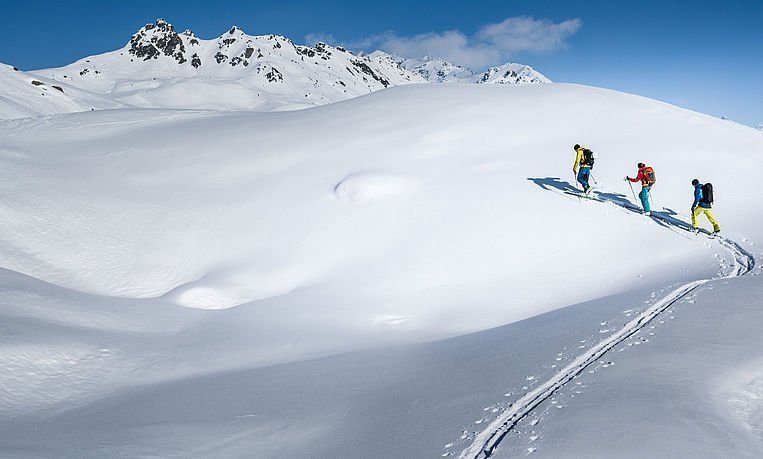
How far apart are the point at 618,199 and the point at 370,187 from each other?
934 centimetres

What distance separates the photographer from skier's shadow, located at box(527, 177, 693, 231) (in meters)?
15.4

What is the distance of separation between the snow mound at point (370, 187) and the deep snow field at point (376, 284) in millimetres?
123

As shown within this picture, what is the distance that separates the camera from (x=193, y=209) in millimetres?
18297

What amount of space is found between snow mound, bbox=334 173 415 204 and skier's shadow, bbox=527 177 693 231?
504 cm

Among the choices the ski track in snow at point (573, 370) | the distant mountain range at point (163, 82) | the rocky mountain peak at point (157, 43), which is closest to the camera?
the ski track in snow at point (573, 370)

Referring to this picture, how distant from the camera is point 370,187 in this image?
57.6ft

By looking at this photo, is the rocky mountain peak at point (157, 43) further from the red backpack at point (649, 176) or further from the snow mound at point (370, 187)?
the red backpack at point (649, 176)

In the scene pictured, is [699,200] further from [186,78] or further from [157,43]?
[157,43]

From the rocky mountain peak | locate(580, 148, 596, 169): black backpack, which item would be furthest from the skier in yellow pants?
the rocky mountain peak

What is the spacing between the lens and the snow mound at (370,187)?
57.1 feet

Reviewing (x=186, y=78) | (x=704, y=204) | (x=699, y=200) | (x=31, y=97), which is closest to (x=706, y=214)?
(x=704, y=204)

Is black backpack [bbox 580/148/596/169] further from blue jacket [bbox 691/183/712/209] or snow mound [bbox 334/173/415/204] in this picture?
snow mound [bbox 334/173/415/204]

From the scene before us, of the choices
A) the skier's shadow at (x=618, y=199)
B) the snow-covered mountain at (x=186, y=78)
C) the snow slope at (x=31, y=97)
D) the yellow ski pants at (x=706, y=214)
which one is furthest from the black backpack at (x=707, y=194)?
the snow-covered mountain at (x=186, y=78)

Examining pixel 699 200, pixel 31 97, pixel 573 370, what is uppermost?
pixel 31 97
